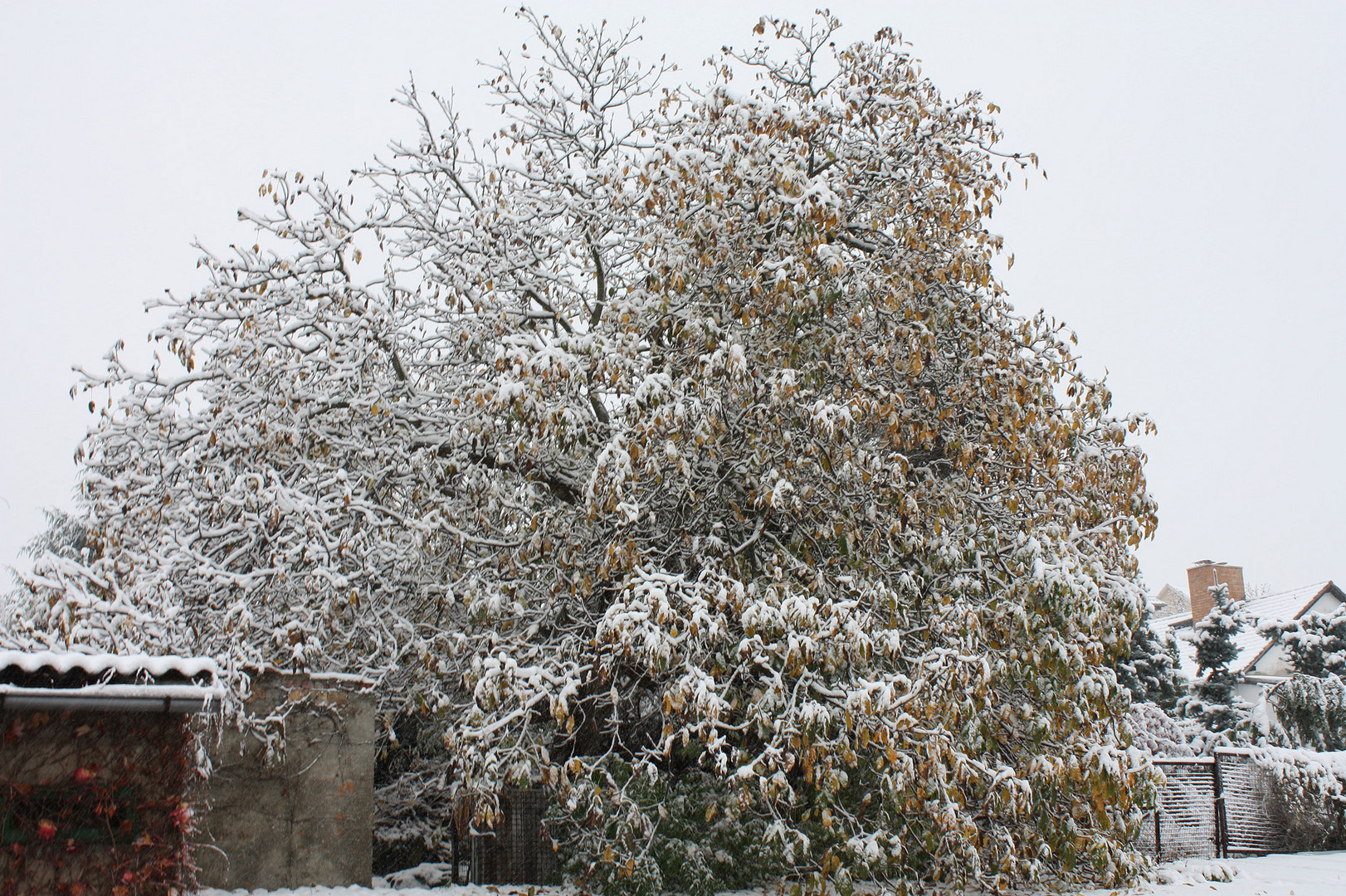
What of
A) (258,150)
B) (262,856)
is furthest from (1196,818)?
(258,150)

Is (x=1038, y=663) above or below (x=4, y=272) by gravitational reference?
below

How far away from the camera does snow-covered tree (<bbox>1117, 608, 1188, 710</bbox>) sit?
19.2 meters

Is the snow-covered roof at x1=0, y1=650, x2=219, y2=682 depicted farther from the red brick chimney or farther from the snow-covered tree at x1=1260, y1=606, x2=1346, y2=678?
the red brick chimney

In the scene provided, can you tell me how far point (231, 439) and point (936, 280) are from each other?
6.24 m

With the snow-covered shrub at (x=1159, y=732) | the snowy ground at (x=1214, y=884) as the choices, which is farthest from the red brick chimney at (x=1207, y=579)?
the snowy ground at (x=1214, y=884)

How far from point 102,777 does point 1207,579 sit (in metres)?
32.6

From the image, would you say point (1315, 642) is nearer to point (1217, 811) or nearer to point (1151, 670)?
point (1151, 670)

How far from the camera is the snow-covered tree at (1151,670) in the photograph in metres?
19.2

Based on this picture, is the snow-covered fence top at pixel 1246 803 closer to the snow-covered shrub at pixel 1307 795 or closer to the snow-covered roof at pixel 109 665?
the snow-covered shrub at pixel 1307 795

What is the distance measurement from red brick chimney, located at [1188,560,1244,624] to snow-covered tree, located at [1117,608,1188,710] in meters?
12.2

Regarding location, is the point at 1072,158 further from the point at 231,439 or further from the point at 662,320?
the point at 231,439

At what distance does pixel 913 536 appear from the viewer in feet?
26.3

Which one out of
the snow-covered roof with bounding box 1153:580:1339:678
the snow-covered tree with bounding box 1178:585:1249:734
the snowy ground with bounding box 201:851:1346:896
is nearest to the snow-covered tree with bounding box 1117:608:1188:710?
the snow-covered tree with bounding box 1178:585:1249:734

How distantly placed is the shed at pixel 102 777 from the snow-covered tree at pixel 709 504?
1603 millimetres
